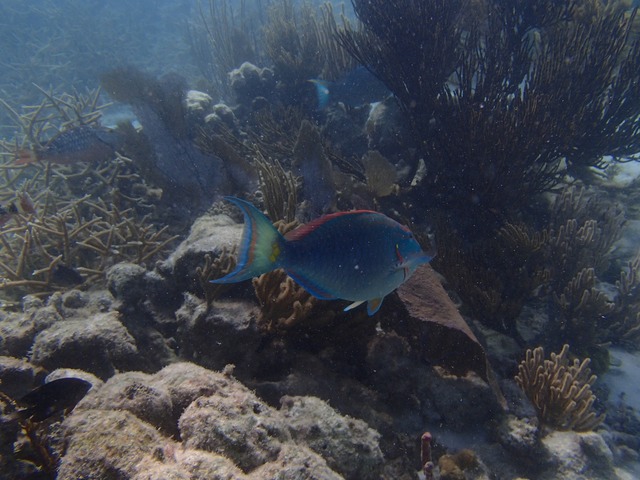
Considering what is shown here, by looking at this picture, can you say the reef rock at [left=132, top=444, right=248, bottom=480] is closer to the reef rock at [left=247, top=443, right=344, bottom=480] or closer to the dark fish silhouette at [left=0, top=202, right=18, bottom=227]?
the reef rock at [left=247, top=443, right=344, bottom=480]

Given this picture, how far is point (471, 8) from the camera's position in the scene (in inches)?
282

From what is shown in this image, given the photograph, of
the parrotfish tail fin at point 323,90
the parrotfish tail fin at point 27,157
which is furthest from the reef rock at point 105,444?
the parrotfish tail fin at point 323,90

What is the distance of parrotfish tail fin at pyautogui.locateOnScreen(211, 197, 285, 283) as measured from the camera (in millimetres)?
1678

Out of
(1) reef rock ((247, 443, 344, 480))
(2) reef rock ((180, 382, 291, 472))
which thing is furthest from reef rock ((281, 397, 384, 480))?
(1) reef rock ((247, 443, 344, 480))

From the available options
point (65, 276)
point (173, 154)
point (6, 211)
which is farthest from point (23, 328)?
point (173, 154)

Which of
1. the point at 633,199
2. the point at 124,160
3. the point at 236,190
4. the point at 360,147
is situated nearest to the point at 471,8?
the point at 360,147

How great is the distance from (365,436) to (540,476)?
5.62 ft

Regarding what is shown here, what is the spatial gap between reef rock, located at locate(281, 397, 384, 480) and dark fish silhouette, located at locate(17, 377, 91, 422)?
112 centimetres

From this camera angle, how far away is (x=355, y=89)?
20.7 feet

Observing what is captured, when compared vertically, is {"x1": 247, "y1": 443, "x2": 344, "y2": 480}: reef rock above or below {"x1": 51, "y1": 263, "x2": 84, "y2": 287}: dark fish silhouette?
above

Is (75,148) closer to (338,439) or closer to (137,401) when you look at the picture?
(137,401)

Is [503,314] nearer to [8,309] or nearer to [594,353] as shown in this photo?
[594,353]

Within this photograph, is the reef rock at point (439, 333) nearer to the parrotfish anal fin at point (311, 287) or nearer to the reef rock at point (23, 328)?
the parrotfish anal fin at point (311, 287)

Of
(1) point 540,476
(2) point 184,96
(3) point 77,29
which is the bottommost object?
(1) point 540,476
